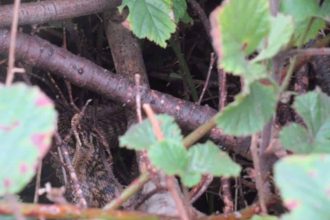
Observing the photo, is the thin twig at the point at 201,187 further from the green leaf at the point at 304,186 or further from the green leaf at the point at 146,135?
the green leaf at the point at 304,186

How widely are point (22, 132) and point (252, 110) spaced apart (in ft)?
0.66

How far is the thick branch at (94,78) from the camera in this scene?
93cm

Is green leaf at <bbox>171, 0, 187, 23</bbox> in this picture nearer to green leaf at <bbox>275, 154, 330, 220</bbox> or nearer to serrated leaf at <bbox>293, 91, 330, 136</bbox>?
serrated leaf at <bbox>293, 91, 330, 136</bbox>

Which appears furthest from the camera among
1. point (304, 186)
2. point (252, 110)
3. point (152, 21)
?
point (152, 21)

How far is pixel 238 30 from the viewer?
48 centimetres

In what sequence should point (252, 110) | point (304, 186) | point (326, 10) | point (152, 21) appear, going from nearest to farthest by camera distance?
point (304, 186)
point (252, 110)
point (326, 10)
point (152, 21)

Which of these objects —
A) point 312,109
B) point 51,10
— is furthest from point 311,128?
point 51,10

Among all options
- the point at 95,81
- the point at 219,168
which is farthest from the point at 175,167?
the point at 95,81

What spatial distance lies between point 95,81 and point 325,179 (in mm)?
600

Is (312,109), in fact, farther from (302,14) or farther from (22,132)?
(22,132)

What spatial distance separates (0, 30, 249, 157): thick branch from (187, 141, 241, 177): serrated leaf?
39 centimetres

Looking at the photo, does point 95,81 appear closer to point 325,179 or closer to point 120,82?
point 120,82

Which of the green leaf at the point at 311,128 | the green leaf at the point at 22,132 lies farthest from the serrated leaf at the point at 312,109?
the green leaf at the point at 22,132

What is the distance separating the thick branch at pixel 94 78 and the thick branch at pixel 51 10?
3 centimetres
